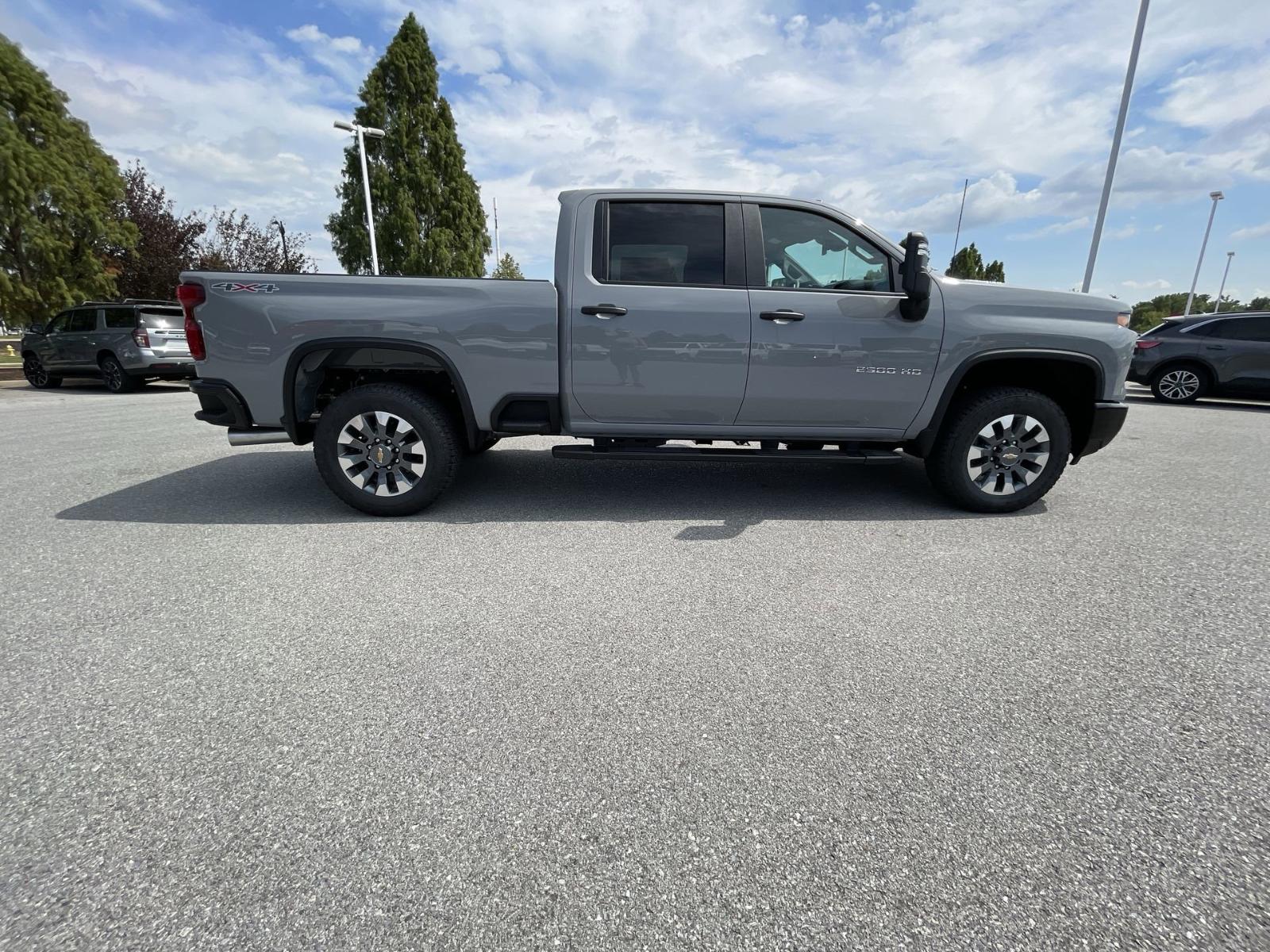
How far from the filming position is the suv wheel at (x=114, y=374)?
1149 centimetres

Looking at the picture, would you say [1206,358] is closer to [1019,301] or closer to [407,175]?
[1019,301]

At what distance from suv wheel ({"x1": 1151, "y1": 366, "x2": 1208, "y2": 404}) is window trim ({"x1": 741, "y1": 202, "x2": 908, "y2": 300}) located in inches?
419

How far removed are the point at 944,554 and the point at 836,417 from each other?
1.13 meters

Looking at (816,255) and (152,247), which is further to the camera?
(152,247)

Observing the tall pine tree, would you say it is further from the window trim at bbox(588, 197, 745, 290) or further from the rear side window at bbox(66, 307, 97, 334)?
the window trim at bbox(588, 197, 745, 290)

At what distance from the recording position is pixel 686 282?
12.9 ft

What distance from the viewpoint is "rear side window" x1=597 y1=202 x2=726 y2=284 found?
3.94 m

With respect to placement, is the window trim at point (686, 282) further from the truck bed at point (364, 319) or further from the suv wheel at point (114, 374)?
the suv wheel at point (114, 374)

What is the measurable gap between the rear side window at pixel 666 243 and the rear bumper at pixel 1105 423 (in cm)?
275

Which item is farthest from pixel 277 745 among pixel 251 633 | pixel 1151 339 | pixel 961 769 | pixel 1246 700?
pixel 1151 339

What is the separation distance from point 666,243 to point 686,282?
1.01 feet

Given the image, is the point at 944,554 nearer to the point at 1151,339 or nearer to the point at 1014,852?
the point at 1014,852

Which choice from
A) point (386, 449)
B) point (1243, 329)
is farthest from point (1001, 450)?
point (1243, 329)

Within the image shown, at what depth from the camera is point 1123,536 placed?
3.80 metres
